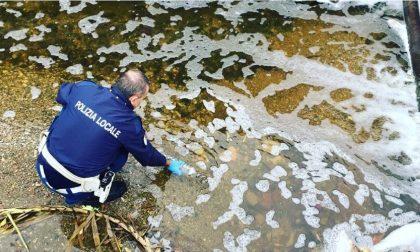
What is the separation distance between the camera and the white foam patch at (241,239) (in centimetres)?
415

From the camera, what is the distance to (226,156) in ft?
15.6

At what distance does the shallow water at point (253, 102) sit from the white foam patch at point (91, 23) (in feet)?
0.06

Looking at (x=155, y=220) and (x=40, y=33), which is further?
(x=40, y=33)

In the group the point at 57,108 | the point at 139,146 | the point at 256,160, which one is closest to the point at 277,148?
the point at 256,160

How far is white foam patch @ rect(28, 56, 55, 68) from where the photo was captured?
17.9 feet

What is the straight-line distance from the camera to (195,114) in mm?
5070

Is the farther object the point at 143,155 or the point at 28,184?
the point at 28,184

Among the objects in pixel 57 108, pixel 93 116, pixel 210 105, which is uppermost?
pixel 93 116

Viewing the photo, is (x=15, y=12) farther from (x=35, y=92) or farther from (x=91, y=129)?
(x=91, y=129)

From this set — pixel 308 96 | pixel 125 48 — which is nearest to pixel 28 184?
pixel 125 48

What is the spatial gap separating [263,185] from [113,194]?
1485 millimetres

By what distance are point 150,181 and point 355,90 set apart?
2699mm

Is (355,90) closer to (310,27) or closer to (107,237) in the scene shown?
(310,27)

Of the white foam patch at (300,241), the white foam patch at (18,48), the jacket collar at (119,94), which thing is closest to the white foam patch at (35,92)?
the white foam patch at (18,48)
